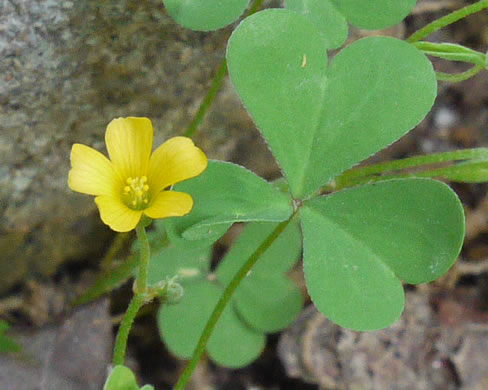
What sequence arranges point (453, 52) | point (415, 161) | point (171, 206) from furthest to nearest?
1. point (415, 161)
2. point (453, 52)
3. point (171, 206)

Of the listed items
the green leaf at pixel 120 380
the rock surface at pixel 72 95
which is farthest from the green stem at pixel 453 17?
the green leaf at pixel 120 380

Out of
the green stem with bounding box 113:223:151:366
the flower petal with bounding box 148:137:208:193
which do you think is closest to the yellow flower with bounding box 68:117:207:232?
the flower petal with bounding box 148:137:208:193

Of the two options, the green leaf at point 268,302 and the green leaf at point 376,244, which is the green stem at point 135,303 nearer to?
the green leaf at point 376,244

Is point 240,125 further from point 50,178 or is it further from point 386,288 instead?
point 386,288

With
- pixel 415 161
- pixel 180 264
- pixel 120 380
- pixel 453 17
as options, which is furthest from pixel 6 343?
pixel 453 17

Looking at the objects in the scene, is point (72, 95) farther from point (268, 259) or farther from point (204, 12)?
point (268, 259)
